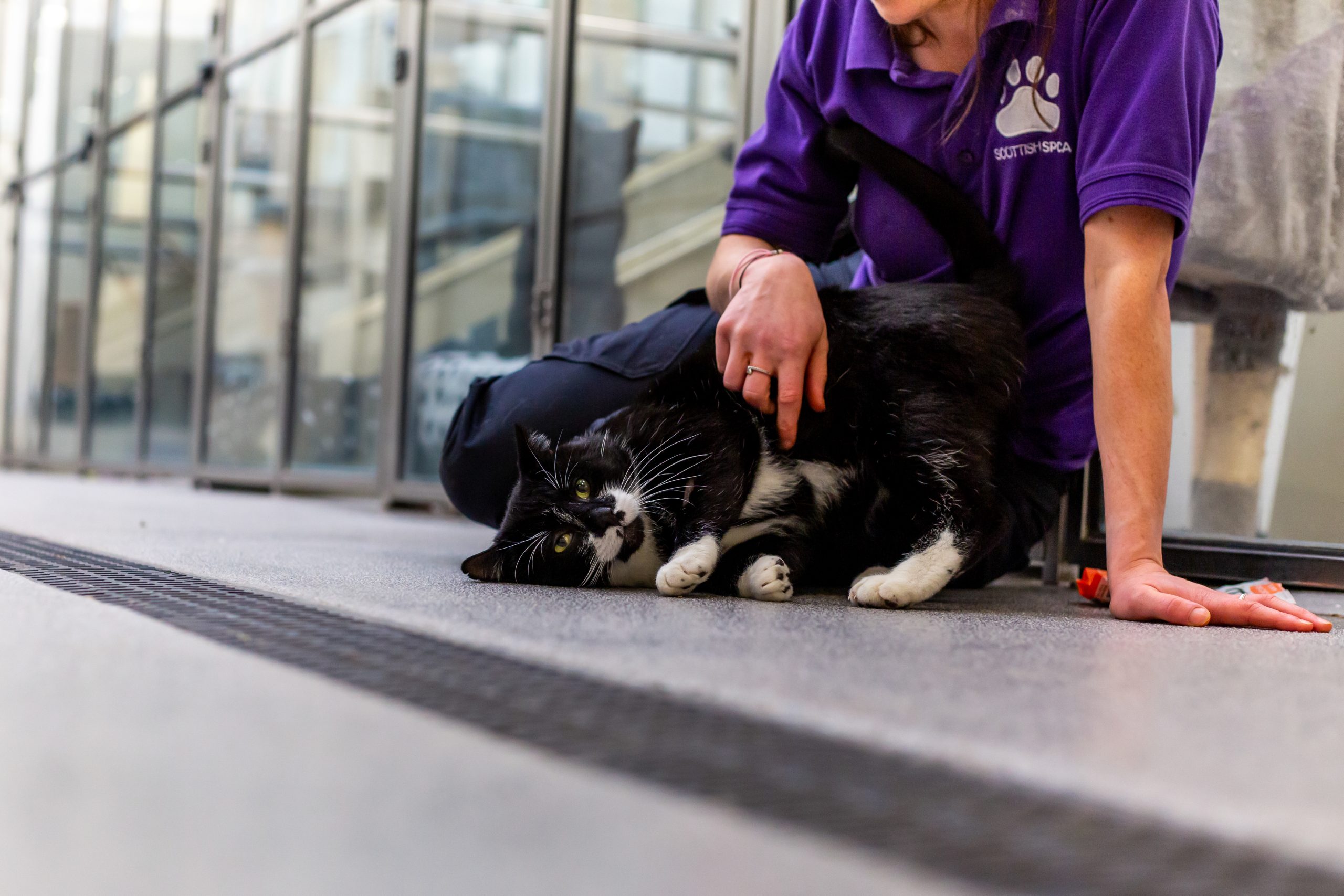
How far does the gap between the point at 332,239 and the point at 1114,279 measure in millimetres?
3751

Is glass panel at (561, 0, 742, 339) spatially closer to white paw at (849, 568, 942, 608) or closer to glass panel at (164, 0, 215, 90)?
white paw at (849, 568, 942, 608)

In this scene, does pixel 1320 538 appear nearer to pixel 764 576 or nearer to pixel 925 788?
pixel 764 576

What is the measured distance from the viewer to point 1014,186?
1.55 m

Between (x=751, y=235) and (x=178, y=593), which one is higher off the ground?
(x=751, y=235)

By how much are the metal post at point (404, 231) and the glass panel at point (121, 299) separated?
3.06 meters

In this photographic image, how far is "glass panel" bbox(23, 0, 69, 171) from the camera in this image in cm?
800

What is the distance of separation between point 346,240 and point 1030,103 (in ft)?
11.3

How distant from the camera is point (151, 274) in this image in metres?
6.31

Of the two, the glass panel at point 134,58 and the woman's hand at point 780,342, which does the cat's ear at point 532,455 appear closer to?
the woman's hand at point 780,342

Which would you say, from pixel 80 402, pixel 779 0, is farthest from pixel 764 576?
pixel 80 402

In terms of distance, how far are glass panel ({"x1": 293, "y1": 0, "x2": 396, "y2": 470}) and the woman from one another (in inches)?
101

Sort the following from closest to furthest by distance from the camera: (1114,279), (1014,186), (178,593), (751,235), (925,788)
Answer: (925,788), (178,593), (1114,279), (1014,186), (751,235)

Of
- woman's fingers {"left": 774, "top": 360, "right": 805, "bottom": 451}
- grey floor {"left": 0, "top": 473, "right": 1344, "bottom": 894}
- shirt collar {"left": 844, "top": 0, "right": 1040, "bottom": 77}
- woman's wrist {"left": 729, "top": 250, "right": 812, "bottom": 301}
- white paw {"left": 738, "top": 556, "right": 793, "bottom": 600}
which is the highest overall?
shirt collar {"left": 844, "top": 0, "right": 1040, "bottom": 77}

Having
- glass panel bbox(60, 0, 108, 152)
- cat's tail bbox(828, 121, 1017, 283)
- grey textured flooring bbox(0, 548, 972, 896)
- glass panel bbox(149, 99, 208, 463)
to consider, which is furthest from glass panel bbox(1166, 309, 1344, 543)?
glass panel bbox(60, 0, 108, 152)
